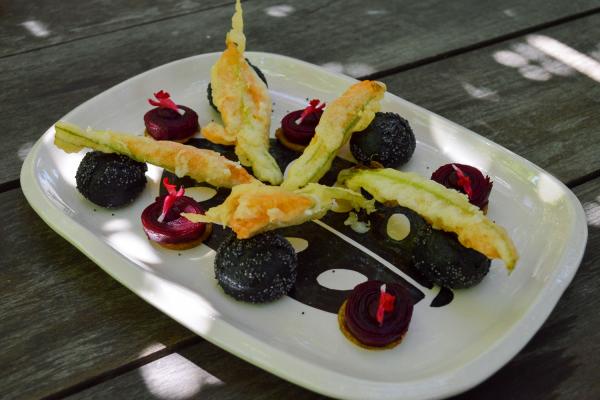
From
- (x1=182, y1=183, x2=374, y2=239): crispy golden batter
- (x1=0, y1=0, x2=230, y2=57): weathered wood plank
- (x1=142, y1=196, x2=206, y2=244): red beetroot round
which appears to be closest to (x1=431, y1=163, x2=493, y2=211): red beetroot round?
(x1=182, y1=183, x2=374, y2=239): crispy golden batter

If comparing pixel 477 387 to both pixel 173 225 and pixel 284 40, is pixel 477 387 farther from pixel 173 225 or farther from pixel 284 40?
pixel 284 40

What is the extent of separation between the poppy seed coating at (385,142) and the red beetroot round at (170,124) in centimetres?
43

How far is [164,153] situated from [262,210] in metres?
0.36

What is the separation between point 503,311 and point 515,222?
0.93ft

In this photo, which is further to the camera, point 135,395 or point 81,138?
point 81,138

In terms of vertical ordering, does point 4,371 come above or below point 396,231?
below

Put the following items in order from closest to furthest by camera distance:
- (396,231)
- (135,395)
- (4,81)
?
(135,395)
(396,231)
(4,81)

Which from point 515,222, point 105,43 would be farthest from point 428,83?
point 105,43

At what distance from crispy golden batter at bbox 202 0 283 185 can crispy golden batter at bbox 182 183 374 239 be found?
226 millimetres

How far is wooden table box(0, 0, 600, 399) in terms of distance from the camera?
1.26 metres

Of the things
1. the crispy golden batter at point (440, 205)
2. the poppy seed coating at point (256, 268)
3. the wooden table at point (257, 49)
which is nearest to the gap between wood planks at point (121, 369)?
the wooden table at point (257, 49)

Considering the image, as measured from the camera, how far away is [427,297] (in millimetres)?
1361

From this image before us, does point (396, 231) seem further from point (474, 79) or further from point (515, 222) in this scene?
point (474, 79)

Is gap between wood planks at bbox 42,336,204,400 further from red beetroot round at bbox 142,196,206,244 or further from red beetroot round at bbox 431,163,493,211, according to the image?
red beetroot round at bbox 431,163,493,211
